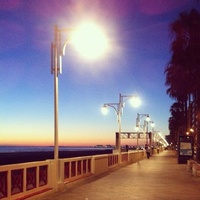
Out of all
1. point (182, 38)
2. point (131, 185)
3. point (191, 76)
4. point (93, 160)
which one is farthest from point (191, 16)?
point (131, 185)

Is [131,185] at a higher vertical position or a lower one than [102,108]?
lower

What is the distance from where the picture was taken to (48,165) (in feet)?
48.7

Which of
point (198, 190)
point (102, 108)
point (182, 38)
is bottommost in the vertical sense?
point (198, 190)

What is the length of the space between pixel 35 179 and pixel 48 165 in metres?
1.17

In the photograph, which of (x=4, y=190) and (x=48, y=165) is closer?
(x=4, y=190)

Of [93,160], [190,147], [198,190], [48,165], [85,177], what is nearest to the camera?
[48,165]

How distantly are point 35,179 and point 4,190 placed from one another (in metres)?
2.55

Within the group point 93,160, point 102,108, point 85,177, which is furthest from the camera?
point 102,108

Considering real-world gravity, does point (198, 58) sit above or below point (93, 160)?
above

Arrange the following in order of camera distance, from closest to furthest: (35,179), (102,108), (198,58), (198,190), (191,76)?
(35,179), (198,190), (198,58), (191,76), (102,108)

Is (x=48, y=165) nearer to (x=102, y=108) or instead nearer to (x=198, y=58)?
(x=198, y=58)

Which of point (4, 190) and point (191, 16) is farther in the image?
point (191, 16)

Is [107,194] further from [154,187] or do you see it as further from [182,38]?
[182,38]

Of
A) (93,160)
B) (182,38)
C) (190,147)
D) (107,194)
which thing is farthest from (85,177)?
(190,147)
